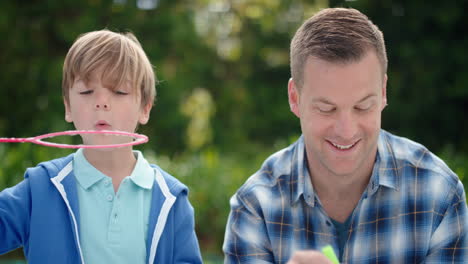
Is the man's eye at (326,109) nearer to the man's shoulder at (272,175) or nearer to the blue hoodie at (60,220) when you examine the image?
the man's shoulder at (272,175)

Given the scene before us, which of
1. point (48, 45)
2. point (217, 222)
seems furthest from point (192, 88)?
point (217, 222)

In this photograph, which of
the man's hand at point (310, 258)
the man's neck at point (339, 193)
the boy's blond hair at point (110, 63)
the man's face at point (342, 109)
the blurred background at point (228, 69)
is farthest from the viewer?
the blurred background at point (228, 69)

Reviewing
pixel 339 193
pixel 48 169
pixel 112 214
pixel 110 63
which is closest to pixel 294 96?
pixel 339 193

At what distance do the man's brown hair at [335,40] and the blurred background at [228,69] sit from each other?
16.9 feet

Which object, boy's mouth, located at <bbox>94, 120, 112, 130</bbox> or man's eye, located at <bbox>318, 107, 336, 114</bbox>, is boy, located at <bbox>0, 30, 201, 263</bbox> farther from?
man's eye, located at <bbox>318, 107, 336, 114</bbox>

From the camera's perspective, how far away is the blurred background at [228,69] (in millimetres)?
9211

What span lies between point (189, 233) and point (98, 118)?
706 mm

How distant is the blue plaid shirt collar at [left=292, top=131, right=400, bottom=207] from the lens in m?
2.97

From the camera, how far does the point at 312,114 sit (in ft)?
→ 9.17

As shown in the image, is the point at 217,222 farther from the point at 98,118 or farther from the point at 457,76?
the point at 457,76

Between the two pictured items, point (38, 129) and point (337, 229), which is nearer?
point (337, 229)

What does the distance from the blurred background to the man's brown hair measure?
5.15 metres

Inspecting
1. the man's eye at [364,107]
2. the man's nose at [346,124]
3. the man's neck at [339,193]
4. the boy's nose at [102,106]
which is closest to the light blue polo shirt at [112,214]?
the boy's nose at [102,106]

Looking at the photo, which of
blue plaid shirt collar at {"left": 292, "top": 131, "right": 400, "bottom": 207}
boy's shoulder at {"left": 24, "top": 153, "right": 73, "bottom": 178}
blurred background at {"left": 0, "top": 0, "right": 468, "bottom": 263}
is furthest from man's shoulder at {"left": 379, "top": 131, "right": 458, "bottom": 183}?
blurred background at {"left": 0, "top": 0, "right": 468, "bottom": 263}
